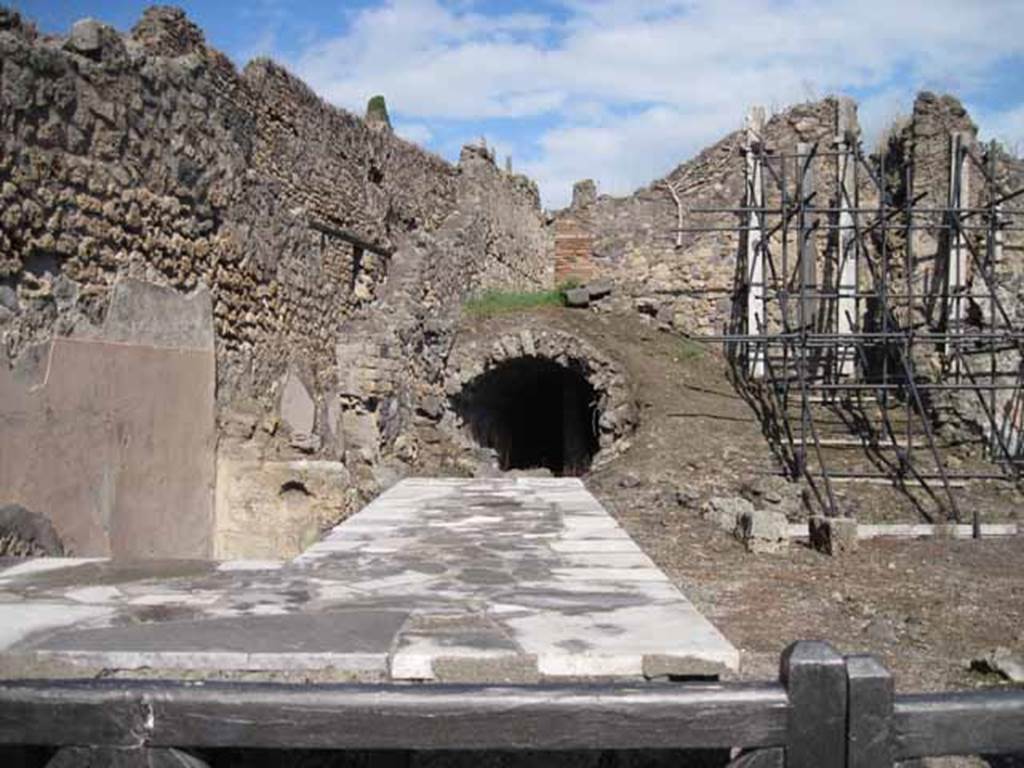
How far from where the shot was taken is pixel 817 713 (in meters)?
1.53

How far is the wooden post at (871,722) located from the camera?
4.96ft

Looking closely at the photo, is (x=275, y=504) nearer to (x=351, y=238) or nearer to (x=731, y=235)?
(x=351, y=238)

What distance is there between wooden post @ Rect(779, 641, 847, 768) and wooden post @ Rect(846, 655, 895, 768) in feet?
0.05

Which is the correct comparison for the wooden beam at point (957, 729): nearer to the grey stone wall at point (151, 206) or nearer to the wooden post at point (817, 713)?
the wooden post at point (817, 713)

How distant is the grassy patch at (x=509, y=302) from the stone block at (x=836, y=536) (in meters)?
7.21

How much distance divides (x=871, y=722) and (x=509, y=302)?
14532 millimetres

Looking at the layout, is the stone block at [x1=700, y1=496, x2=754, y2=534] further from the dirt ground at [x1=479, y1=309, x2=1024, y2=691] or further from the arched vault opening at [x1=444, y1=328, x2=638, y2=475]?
the arched vault opening at [x1=444, y1=328, x2=638, y2=475]

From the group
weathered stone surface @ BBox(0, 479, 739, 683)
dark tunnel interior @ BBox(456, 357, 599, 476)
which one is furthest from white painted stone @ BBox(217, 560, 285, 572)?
dark tunnel interior @ BBox(456, 357, 599, 476)

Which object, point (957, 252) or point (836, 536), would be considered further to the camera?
point (957, 252)

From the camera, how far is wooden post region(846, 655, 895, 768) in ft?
4.96

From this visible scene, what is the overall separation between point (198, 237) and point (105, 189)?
38.5 inches

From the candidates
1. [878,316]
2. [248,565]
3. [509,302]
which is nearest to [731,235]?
[878,316]

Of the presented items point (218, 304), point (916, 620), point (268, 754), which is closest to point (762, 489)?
point (916, 620)

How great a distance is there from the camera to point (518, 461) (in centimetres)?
1912
